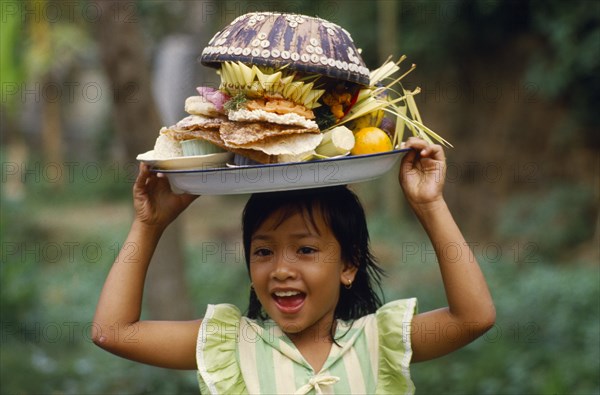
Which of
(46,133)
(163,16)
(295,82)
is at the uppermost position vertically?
(163,16)

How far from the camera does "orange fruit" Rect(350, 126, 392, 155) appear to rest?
2.07 metres

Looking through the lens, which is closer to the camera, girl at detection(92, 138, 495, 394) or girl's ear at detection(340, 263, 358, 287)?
girl at detection(92, 138, 495, 394)

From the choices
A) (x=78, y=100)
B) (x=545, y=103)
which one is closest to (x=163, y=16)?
(x=545, y=103)

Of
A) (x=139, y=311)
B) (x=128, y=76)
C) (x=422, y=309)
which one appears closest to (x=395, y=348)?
(x=139, y=311)

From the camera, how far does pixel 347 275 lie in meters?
2.37

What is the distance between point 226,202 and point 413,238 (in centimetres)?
482

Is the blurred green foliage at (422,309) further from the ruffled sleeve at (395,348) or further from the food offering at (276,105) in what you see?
the food offering at (276,105)

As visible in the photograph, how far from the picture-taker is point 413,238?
371 inches

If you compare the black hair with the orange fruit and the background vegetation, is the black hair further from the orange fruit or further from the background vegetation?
the background vegetation

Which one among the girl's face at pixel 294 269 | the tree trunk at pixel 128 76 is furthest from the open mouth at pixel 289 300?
the tree trunk at pixel 128 76

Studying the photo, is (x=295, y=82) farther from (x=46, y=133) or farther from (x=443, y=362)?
(x=46, y=133)

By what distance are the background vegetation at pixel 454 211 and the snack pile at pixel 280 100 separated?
2.69 metres

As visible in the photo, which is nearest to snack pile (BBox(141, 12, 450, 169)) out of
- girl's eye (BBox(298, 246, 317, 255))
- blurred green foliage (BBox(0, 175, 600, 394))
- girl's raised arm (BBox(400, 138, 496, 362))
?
girl's raised arm (BBox(400, 138, 496, 362))

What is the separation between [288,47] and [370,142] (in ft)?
1.06
